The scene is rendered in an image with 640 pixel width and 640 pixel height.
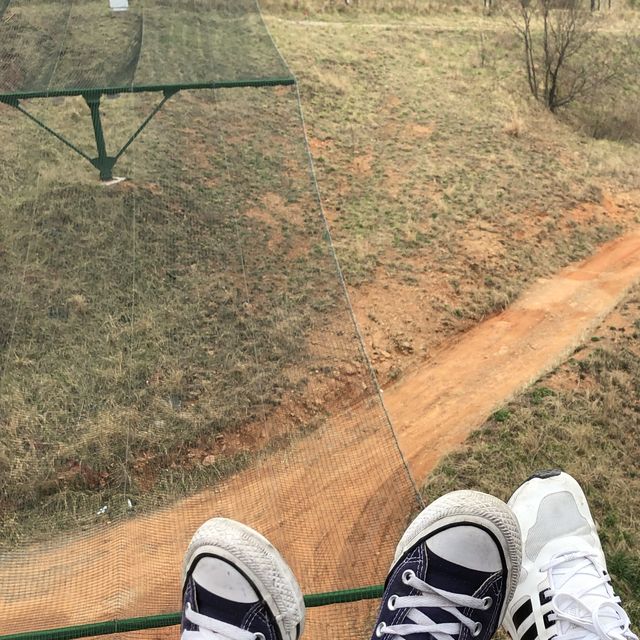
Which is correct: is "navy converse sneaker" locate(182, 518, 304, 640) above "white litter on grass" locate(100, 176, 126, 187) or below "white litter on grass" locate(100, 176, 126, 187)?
above

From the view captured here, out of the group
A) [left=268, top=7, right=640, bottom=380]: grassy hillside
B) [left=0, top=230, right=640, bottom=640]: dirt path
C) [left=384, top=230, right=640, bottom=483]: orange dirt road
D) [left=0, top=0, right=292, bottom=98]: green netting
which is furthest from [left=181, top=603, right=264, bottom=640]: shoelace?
[left=0, top=0, right=292, bottom=98]: green netting

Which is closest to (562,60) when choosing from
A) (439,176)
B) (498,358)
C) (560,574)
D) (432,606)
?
(439,176)

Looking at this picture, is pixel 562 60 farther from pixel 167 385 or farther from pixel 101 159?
pixel 167 385

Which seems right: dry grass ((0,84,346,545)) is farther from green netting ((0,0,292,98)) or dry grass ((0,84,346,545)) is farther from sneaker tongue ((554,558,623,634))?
sneaker tongue ((554,558,623,634))

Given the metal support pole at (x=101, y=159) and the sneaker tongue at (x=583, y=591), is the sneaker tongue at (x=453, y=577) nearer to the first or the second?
the sneaker tongue at (x=583, y=591)

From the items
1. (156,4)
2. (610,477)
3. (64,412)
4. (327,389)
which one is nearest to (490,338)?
(327,389)

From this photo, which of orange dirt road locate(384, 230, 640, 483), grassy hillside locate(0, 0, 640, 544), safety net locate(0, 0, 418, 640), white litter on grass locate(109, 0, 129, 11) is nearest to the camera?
safety net locate(0, 0, 418, 640)
